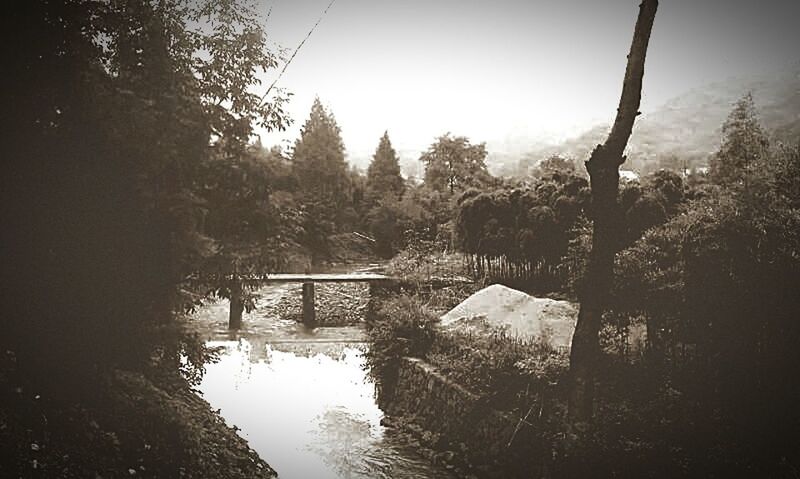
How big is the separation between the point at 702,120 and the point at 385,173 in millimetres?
7127

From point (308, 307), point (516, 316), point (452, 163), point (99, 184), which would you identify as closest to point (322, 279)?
point (308, 307)

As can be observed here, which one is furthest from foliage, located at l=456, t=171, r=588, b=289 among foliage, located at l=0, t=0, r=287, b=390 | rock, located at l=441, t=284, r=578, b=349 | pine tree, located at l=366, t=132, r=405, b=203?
foliage, located at l=0, t=0, r=287, b=390

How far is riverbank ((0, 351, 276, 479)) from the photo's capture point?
4.08 metres

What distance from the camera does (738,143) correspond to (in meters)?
7.19

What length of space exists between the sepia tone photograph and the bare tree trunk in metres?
0.02

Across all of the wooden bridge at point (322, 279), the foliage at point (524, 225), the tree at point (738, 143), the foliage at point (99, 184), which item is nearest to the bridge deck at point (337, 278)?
the wooden bridge at point (322, 279)

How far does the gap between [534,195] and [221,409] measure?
5795mm

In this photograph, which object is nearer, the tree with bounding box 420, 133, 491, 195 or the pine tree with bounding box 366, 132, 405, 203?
the pine tree with bounding box 366, 132, 405, 203

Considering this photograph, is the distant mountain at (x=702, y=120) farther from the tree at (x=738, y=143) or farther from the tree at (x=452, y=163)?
the tree at (x=452, y=163)

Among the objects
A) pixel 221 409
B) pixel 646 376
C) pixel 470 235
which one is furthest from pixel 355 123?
pixel 646 376

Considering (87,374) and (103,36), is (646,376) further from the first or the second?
(103,36)

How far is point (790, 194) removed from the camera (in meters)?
5.74

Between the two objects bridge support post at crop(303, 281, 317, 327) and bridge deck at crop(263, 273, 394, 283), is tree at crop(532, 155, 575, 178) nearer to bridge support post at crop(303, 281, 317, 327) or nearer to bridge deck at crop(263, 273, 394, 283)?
bridge deck at crop(263, 273, 394, 283)

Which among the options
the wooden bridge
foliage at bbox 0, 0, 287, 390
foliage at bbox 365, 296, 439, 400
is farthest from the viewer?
the wooden bridge
